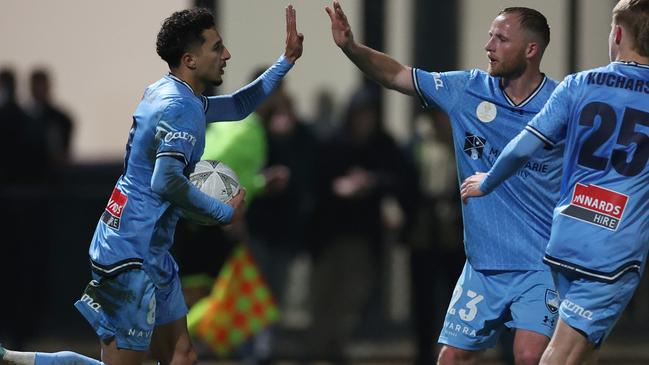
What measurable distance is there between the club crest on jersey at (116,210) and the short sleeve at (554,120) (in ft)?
5.98

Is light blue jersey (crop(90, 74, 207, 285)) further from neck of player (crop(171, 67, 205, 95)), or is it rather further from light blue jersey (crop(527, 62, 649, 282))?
light blue jersey (crop(527, 62, 649, 282))

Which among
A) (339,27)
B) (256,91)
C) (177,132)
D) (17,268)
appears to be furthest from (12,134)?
(177,132)

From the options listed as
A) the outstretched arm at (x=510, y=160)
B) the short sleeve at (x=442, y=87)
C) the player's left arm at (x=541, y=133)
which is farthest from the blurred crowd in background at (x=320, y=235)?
the player's left arm at (x=541, y=133)

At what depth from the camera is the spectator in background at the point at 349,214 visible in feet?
37.1

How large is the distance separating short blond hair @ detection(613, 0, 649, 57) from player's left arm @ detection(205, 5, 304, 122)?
1.64 meters

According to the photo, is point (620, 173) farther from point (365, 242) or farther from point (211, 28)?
point (365, 242)

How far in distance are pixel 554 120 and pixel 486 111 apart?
807 mm

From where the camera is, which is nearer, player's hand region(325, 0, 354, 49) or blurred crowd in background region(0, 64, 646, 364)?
player's hand region(325, 0, 354, 49)

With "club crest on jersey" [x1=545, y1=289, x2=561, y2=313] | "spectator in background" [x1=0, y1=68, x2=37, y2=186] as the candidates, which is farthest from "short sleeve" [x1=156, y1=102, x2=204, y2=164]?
"spectator in background" [x1=0, y1=68, x2=37, y2=186]

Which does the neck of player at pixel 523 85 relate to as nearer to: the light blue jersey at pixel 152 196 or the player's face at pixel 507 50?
the player's face at pixel 507 50

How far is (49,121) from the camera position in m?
12.8

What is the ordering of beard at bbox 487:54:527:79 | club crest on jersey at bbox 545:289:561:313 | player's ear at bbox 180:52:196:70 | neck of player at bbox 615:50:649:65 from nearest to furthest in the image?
neck of player at bbox 615:50:649:65, player's ear at bbox 180:52:196:70, club crest on jersey at bbox 545:289:561:313, beard at bbox 487:54:527:79

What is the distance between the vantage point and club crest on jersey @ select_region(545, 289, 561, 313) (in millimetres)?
7031

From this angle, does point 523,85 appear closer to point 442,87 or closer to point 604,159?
point 442,87
